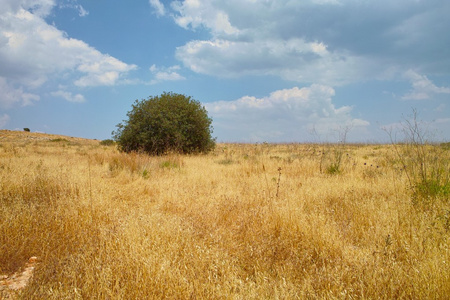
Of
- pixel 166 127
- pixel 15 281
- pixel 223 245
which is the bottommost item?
pixel 15 281

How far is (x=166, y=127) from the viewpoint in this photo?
51.8 ft

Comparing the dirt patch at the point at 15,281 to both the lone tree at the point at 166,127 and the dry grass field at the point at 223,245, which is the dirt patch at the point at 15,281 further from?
the lone tree at the point at 166,127

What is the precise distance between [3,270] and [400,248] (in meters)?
4.85

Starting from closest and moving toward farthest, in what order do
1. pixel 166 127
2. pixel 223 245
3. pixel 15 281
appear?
1. pixel 15 281
2. pixel 223 245
3. pixel 166 127

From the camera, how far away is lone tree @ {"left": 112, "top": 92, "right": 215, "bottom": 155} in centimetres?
1592

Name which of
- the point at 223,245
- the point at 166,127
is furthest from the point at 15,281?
the point at 166,127

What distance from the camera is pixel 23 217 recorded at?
12.5 ft

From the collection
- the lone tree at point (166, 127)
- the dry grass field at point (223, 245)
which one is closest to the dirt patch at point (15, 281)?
the dry grass field at point (223, 245)

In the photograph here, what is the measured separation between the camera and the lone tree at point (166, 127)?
15.9 m

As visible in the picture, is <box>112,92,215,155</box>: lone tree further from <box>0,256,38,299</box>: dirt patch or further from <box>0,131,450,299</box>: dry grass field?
<box>0,256,38,299</box>: dirt patch

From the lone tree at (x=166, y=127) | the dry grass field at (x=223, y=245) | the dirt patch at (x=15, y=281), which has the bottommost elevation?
the dirt patch at (x=15, y=281)

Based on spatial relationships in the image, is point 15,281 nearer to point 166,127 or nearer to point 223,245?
point 223,245

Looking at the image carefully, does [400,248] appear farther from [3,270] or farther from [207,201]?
[3,270]

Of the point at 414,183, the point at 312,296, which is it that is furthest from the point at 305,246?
the point at 414,183
